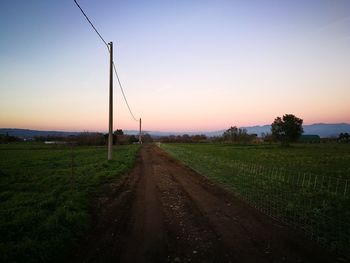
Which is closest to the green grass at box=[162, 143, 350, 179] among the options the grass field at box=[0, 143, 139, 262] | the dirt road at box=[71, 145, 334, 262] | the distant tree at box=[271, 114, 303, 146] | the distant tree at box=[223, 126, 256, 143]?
the dirt road at box=[71, 145, 334, 262]

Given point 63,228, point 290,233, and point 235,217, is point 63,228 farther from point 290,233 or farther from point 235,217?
point 290,233

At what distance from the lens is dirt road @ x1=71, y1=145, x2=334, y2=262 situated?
563cm

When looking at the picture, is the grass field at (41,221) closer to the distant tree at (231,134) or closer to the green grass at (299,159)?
the green grass at (299,159)

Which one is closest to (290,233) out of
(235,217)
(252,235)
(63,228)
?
(252,235)

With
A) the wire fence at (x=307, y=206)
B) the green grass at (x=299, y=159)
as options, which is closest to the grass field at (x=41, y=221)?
the wire fence at (x=307, y=206)

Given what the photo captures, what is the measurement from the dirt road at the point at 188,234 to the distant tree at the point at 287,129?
77156mm

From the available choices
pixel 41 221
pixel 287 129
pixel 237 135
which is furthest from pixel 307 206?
pixel 237 135

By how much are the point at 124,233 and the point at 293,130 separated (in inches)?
3273

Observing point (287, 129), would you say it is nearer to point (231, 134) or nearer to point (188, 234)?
point (231, 134)

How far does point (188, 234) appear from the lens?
22.4 ft

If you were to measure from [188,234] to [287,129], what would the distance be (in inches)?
3222

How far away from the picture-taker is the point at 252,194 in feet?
38.4

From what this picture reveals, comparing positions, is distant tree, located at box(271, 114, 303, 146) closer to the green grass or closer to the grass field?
the green grass

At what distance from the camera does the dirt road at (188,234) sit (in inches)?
222
